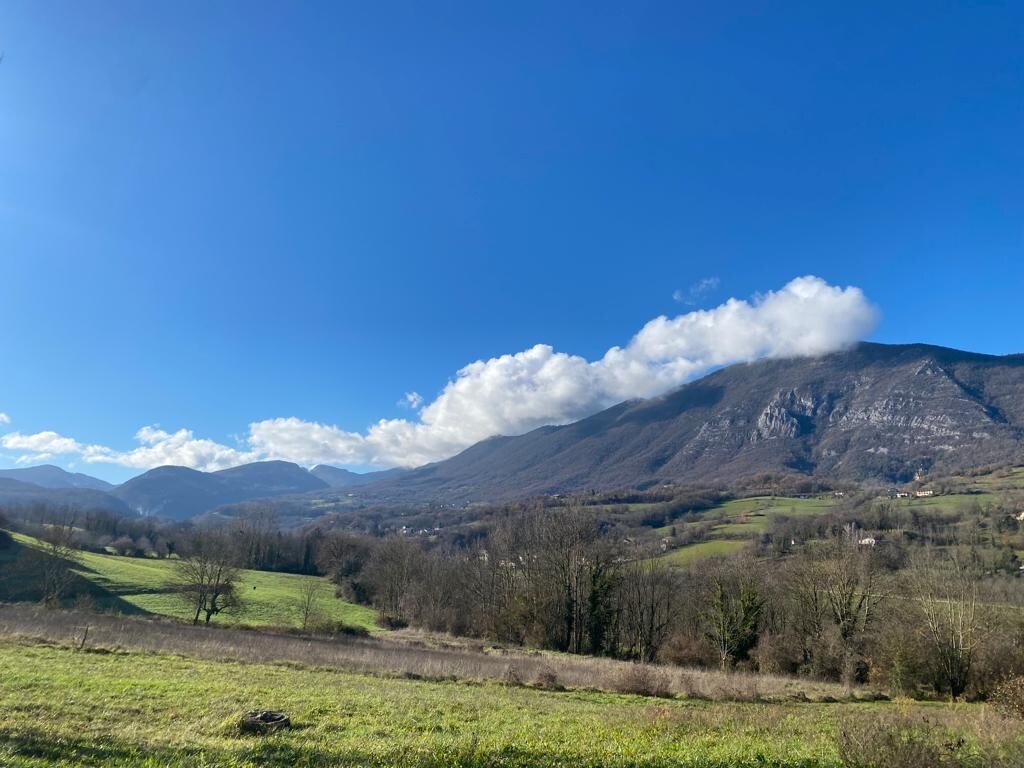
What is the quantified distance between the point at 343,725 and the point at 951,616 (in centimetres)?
3997

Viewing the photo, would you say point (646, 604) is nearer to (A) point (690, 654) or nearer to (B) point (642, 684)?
(A) point (690, 654)

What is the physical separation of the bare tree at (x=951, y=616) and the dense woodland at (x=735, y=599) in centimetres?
9

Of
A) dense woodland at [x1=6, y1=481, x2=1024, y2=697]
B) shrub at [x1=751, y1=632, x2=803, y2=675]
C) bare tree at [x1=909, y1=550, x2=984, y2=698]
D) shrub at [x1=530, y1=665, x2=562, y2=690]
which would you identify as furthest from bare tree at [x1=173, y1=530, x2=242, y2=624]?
bare tree at [x1=909, y1=550, x2=984, y2=698]

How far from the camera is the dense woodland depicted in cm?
3578

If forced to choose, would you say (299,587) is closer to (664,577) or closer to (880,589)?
(664,577)

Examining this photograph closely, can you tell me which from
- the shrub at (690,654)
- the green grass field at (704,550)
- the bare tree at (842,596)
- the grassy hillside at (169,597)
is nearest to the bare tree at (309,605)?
the grassy hillside at (169,597)

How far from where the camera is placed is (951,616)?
35875mm

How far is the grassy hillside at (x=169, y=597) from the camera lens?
62.6 metres

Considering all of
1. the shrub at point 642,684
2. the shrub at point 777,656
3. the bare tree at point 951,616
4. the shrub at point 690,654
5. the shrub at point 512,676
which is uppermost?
the bare tree at point 951,616

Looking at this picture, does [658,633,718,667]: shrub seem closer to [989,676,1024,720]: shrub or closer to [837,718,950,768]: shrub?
[989,676,1024,720]: shrub

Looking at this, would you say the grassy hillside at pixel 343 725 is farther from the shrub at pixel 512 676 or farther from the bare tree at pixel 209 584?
the bare tree at pixel 209 584

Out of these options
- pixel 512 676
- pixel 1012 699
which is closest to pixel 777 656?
pixel 512 676

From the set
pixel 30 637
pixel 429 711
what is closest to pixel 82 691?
pixel 429 711

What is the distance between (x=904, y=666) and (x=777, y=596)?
23953mm
